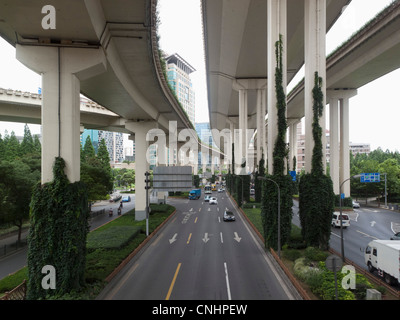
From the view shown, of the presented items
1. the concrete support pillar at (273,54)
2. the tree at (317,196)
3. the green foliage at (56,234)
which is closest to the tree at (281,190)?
the concrete support pillar at (273,54)

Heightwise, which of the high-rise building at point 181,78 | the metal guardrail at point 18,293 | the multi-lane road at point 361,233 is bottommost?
the multi-lane road at point 361,233

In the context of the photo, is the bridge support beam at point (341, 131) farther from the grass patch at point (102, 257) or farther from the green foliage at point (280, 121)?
the grass patch at point (102, 257)

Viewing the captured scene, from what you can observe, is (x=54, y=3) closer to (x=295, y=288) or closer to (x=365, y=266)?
(x=295, y=288)

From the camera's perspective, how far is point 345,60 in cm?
3195

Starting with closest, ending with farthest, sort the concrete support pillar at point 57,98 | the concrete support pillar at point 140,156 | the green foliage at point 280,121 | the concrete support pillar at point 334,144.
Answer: the concrete support pillar at point 57,98 < the green foliage at point 280,121 < the concrete support pillar at point 140,156 < the concrete support pillar at point 334,144

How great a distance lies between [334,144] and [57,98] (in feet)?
132

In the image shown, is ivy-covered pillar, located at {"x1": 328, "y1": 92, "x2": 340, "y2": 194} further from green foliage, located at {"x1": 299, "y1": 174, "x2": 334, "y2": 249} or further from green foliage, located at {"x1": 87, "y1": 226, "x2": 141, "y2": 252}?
green foliage, located at {"x1": 87, "y1": 226, "x2": 141, "y2": 252}

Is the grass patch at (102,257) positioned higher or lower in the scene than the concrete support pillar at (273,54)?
lower

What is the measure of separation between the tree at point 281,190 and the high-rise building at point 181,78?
96.4 metres

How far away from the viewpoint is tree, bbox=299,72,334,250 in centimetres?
1848

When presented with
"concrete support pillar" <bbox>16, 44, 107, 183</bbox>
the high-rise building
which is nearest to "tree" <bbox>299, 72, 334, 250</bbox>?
"concrete support pillar" <bbox>16, 44, 107, 183</bbox>

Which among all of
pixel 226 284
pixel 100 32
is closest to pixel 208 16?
pixel 100 32

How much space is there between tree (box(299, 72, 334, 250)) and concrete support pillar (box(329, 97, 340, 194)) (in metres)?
23.5

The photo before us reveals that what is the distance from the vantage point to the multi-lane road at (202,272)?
1259 cm
